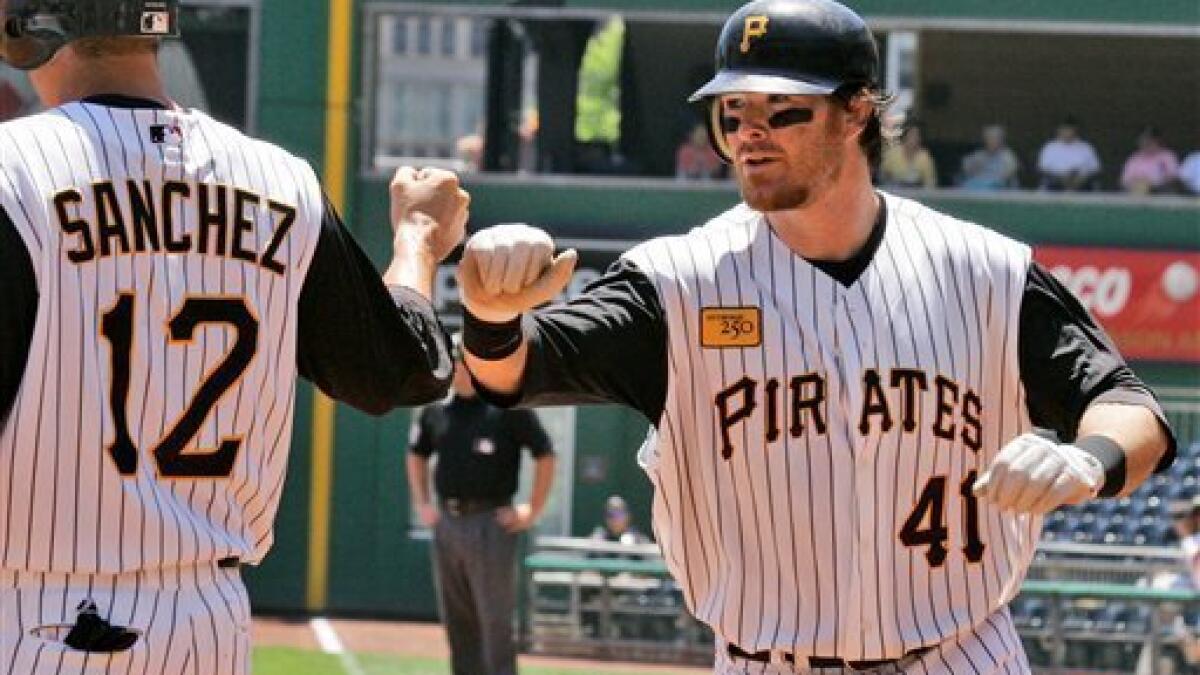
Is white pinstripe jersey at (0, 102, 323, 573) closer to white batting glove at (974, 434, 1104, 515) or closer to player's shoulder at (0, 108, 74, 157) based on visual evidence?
player's shoulder at (0, 108, 74, 157)

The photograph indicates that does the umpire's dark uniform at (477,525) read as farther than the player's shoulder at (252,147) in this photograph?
Yes

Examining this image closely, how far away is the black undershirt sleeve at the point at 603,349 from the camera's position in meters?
4.35

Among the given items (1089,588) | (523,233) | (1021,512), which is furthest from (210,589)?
(1089,588)

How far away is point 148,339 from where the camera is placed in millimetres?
3936

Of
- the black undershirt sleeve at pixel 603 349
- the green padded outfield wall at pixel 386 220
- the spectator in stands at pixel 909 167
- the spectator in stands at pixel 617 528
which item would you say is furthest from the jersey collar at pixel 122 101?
the spectator in stands at pixel 909 167

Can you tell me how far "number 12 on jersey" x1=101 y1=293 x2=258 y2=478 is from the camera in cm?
390

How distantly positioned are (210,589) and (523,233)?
776 mm

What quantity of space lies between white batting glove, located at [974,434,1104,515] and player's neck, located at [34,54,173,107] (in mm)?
1499

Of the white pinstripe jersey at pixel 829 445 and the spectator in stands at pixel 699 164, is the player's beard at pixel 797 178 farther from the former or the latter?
the spectator in stands at pixel 699 164

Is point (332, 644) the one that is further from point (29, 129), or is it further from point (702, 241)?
point (29, 129)

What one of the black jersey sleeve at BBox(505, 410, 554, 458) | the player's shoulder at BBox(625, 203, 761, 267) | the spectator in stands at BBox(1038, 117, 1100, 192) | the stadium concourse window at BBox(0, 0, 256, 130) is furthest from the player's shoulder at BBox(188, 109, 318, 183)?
the spectator in stands at BBox(1038, 117, 1100, 192)

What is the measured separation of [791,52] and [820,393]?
2.11 feet

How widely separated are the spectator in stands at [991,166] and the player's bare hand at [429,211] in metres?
16.1

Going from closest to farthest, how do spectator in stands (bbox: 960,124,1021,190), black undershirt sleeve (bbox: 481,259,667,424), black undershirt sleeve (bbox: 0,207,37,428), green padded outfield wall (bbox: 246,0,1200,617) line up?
black undershirt sleeve (bbox: 0,207,37,428) → black undershirt sleeve (bbox: 481,259,667,424) → green padded outfield wall (bbox: 246,0,1200,617) → spectator in stands (bbox: 960,124,1021,190)
